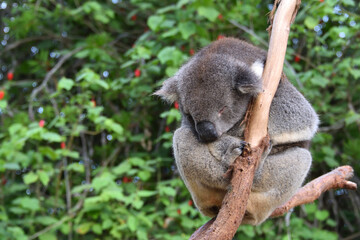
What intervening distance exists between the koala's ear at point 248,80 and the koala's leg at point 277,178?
0.47m

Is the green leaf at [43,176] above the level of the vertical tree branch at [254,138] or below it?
below

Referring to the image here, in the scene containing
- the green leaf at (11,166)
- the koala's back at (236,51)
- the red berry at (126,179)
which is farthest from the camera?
the red berry at (126,179)

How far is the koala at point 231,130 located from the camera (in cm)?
276

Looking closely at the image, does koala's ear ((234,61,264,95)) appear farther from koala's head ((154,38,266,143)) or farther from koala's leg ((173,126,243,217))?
koala's leg ((173,126,243,217))

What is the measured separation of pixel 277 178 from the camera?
9.27 ft

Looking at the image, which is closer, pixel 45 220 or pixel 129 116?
pixel 45 220

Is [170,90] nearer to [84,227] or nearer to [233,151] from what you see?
[233,151]

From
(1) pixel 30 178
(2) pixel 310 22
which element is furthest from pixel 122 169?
(2) pixel 310 22

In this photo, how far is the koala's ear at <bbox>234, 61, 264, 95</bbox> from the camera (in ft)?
8.87

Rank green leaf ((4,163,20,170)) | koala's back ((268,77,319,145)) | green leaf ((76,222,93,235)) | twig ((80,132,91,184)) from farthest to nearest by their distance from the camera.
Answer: twig ((80,132,91,184)) → green leaf ((76,222,93,235)) → green leaf ((4,163,20,170)) → koala's back ((268,77,319,145))

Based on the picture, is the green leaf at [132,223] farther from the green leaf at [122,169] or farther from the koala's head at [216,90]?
the koala's head at [216,90]

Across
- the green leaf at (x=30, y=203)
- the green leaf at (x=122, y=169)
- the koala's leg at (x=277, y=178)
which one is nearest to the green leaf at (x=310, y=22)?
the koala's leg at (x=277, y=178)

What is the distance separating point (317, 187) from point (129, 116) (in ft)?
8.65

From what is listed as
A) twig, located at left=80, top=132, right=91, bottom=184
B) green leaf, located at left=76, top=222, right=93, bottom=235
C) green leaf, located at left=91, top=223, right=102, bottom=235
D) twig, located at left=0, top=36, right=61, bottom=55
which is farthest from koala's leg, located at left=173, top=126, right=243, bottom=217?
twig, located at left=0, top=36, right=61, bottom=55
